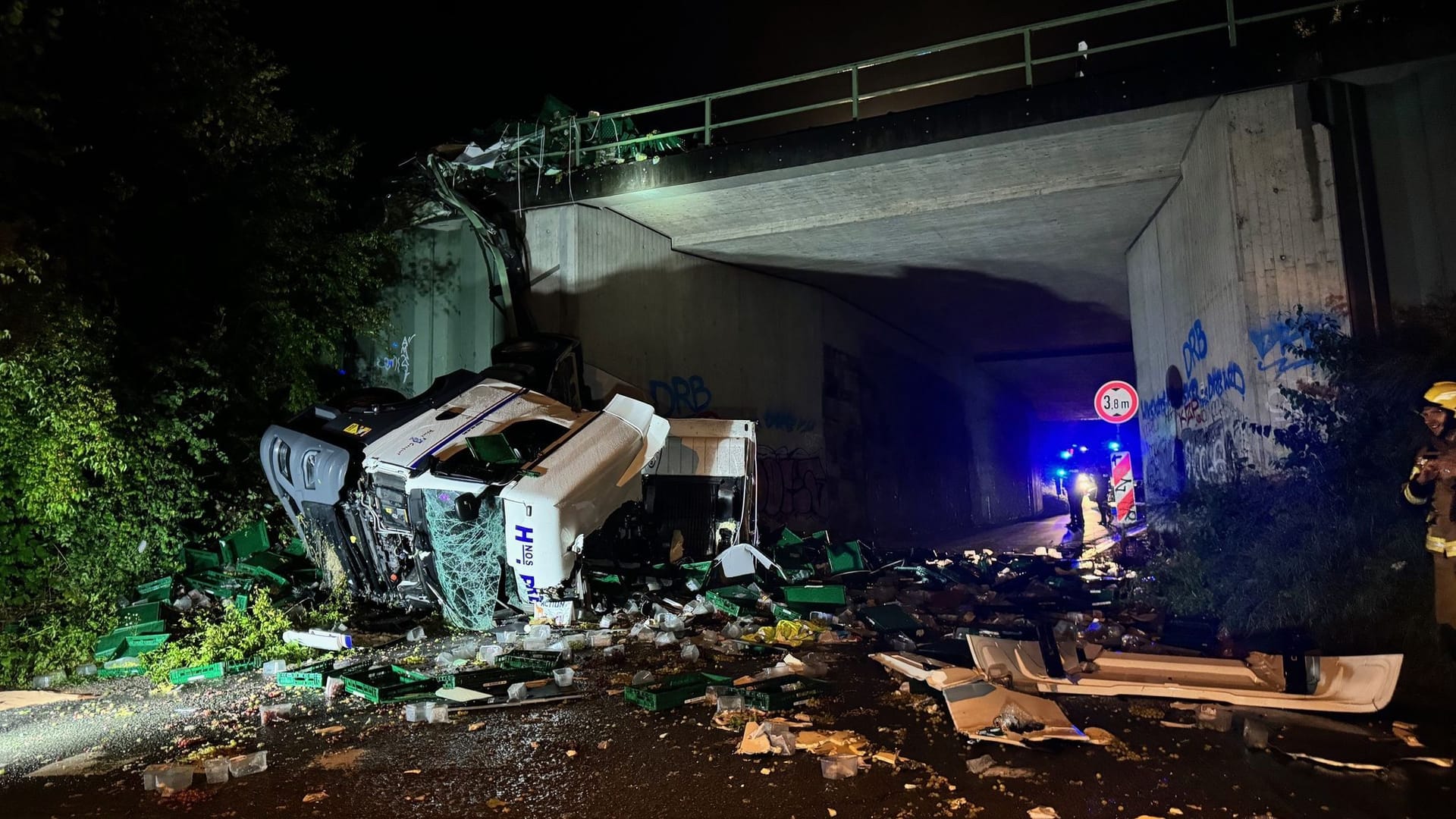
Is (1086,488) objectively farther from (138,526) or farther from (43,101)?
(43,101)

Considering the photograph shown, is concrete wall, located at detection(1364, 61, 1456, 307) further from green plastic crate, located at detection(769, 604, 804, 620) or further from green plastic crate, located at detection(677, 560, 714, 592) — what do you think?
green plastic crate, located at detection(677, 560, 714, 592)

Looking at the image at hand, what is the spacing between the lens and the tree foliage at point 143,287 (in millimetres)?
7227

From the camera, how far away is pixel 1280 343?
7703 millimetres

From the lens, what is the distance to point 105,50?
27.7 feet

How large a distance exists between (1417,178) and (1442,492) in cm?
439

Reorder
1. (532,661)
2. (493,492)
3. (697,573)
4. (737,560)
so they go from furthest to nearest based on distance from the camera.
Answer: (697,573)
(737,560)
(493,492)
(532,661)

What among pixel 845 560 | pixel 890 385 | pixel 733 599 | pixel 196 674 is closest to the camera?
pixel 196 674

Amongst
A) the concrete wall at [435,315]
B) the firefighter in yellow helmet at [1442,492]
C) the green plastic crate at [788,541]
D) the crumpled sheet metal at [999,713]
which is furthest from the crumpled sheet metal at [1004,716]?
the concrete wall at [435,315]

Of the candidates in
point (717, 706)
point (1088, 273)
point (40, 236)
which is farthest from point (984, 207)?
point (40, 236)

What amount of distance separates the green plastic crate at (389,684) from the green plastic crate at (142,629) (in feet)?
8.45

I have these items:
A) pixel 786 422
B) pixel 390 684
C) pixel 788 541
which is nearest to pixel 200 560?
pixel 390 684

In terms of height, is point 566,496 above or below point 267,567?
above

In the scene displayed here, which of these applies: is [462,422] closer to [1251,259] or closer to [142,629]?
[142,629]

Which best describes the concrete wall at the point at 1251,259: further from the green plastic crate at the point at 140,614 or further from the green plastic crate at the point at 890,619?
the green plastic crate at the point at 140,614
